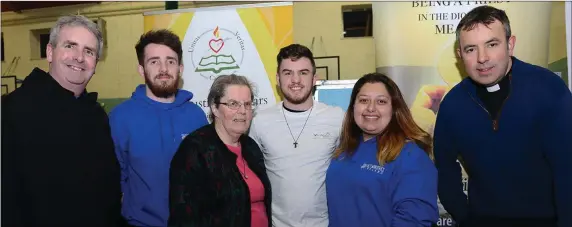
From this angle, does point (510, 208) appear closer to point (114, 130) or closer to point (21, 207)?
point (114, 130)

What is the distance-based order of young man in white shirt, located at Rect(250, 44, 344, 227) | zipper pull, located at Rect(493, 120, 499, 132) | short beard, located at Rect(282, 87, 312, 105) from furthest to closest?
short beard, located at Rect(282, 87, 312, 105) < young man in white shirt, located at Rect(250, 44, 344, 227) < zipper pull, located at Rect(493, 120, 499, 132)

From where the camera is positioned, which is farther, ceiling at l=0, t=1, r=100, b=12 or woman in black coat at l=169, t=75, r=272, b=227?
ceiling at l=0, t=1, r=100, b=12

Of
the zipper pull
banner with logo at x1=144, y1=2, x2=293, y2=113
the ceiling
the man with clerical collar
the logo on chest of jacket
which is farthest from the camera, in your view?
the ceiling

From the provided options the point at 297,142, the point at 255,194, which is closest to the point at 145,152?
the point at 255,194

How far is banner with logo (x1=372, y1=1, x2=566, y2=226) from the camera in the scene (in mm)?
2898

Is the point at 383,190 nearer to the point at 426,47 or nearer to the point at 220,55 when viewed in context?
the point at 426,47

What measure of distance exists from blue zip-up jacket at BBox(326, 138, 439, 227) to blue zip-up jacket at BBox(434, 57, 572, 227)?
393mm

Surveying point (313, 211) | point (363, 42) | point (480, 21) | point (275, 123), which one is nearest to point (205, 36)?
point (275, 123)

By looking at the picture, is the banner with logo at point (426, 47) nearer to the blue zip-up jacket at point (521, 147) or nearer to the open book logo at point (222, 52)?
the blue zip-up jacket at point (521, 147)

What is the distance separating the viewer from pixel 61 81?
2.00 metres

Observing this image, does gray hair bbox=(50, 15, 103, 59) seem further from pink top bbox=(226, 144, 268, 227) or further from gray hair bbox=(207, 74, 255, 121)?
pink top bbox=(226, 144, 268, 227)

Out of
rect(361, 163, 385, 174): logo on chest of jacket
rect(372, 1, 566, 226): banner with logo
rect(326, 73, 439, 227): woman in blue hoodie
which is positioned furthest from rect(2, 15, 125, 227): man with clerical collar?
rect(372, 1, 566, 226): banner with logo

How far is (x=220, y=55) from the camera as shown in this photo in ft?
10.7

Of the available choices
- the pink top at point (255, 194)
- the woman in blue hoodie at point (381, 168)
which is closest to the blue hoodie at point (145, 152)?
the pink top at point (255, 194)
